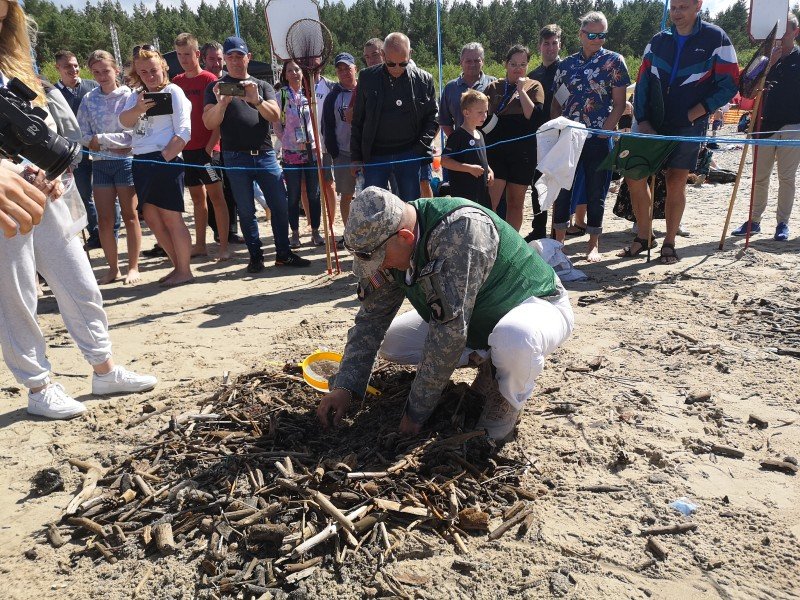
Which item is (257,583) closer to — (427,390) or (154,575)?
(154,575)

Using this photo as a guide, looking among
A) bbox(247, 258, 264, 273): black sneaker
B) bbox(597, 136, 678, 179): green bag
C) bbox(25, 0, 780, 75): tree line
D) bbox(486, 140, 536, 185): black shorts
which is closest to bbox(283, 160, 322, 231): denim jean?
bbox(247, 258, 264, 273): black sneaker

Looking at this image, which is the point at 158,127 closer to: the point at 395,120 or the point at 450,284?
the point at 395,120

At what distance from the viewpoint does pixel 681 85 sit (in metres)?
6.10

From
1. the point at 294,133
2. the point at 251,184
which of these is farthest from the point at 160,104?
the point at 294,133

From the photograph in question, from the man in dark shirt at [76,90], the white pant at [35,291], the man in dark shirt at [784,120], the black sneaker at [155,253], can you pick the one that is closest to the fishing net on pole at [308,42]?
the man in dark shirt at [76,90]

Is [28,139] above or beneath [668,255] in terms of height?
above

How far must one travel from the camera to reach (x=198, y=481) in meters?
3.06

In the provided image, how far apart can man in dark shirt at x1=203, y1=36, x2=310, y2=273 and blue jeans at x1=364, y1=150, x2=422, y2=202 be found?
1030 mm

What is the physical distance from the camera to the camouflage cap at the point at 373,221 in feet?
9.11

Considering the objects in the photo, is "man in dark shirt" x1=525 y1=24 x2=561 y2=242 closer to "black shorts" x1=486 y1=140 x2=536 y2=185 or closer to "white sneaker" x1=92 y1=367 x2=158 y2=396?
"black shorts" x1=486 y1=140 x2=536 y2=185

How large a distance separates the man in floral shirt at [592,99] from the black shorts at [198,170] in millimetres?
3969

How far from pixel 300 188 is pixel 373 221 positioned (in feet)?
17.0

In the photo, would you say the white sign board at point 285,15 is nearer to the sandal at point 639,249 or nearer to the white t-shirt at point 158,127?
the white t-shirt at point 158,127

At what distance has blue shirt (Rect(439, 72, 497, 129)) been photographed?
23.2 feet
